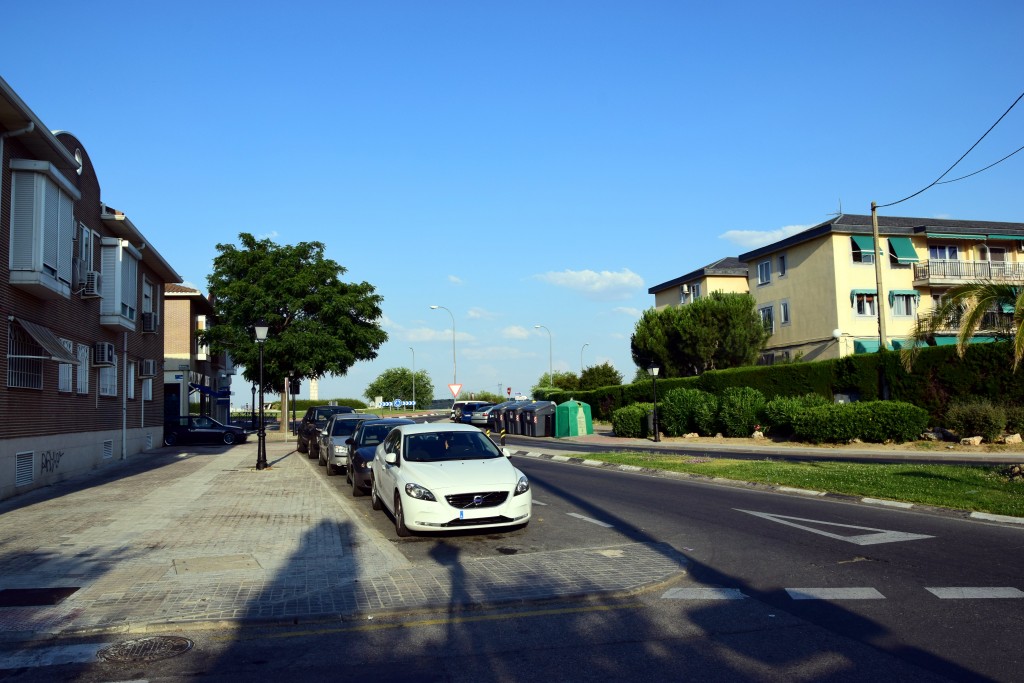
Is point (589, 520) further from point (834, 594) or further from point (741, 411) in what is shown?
point (741, 411)

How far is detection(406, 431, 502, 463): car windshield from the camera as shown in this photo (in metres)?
11.8

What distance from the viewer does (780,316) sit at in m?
46.4

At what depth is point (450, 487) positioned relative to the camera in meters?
10.3

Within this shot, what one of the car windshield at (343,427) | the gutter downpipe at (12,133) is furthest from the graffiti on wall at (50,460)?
the car windshield at (343,427)

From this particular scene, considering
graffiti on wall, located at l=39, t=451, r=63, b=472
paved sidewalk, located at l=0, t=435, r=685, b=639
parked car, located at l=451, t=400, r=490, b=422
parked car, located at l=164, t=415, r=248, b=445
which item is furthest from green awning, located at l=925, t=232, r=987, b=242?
graffiti on wall, located at l=39, t=451, r=63, b=472

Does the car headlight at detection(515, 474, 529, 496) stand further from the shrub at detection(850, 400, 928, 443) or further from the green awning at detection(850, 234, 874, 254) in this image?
the green awning at detection(850, 234, 874, 254)

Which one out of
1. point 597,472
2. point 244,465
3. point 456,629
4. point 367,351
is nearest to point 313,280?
point 367,351

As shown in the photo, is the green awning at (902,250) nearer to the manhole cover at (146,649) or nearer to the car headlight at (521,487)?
the car headlight at (521,487)

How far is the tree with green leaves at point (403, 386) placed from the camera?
11856 centimetres

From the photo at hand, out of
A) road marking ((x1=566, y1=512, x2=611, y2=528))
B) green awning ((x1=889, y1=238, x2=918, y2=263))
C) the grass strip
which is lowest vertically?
road marking ((x1=566, y1=512, x2=611, y2=528))

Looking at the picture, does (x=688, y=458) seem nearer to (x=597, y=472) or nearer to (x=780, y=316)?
(x=597, y=472)

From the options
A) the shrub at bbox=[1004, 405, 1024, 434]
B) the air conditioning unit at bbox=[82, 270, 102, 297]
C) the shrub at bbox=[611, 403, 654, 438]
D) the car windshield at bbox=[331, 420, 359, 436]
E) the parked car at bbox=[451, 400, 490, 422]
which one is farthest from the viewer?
the parked car at bbox=[451, 400, 490, 422]

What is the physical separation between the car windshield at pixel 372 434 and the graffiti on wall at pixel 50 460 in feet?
22.1

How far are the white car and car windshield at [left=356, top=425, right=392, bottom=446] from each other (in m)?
5.20
